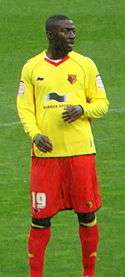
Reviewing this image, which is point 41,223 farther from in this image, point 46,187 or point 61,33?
point 61,33

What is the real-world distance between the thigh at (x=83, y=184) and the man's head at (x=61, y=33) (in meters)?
0.96

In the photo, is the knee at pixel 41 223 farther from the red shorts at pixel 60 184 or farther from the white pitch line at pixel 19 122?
the white pitch line at pixel 19 122

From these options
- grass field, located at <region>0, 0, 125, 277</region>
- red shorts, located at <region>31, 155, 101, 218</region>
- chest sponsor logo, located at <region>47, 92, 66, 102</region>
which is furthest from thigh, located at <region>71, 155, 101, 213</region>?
grass field, located at <region>0, 0, 125, 277</region>

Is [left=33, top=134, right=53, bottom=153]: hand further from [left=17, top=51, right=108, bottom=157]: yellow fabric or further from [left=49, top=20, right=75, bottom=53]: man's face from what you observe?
[left=49, top=20, right=75, bottom=53]: man's face

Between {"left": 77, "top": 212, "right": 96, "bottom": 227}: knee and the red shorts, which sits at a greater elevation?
the red shorts

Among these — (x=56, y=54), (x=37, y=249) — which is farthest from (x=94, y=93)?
(x=37, y=249)

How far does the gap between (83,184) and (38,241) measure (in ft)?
2.08

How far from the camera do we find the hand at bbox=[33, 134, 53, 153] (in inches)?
434

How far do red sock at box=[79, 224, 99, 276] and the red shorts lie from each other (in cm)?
23

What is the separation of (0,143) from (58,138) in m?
6.65

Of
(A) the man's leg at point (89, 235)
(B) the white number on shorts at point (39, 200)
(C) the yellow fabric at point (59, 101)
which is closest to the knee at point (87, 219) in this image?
(A) the man's leg at point (89, 235)

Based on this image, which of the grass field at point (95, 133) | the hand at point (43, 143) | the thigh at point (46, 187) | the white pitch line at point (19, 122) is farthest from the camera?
the white pitch line at point (19, 122)

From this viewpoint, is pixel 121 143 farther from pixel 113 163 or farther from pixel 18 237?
pixel 18 237

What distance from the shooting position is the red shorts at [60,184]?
1125 centimetres
